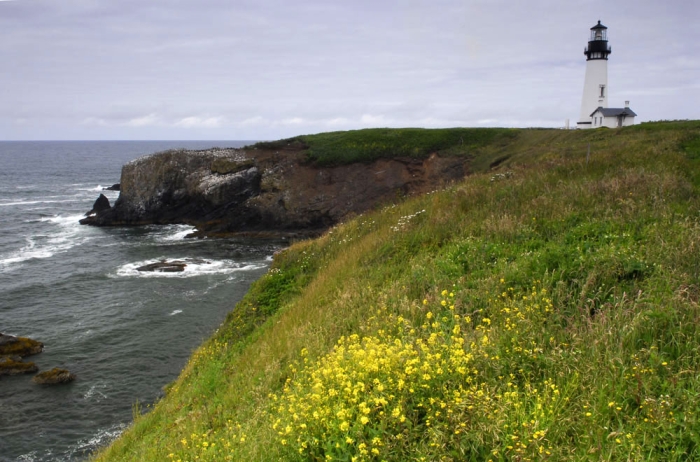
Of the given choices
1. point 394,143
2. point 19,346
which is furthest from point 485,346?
point 394,143

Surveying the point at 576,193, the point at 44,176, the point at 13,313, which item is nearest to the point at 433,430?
the point at 576,193

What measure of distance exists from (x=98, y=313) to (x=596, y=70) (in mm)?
44663

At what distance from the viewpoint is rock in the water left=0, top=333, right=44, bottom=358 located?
20.8 metres

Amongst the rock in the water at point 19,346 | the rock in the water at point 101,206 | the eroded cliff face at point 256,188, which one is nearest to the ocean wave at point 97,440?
the rock in the water at point 19,346

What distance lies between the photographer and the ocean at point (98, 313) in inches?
646

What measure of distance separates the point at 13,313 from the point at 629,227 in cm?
2845

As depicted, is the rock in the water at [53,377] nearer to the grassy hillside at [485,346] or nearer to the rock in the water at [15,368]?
the rock in the water at [15,368]

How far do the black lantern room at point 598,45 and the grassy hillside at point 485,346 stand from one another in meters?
36.7

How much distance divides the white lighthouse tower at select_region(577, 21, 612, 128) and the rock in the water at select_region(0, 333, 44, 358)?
4480cm

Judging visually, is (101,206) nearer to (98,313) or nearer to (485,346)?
(98,313)

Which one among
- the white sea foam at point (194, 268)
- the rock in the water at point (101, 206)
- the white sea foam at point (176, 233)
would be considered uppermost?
the rock in the water at point (101, 206)

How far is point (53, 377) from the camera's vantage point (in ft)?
61.8

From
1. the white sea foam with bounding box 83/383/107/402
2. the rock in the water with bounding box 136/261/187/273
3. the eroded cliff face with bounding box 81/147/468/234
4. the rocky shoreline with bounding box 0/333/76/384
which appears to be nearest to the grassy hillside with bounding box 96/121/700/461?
the white sea foam with bounding box 83/383/107/402

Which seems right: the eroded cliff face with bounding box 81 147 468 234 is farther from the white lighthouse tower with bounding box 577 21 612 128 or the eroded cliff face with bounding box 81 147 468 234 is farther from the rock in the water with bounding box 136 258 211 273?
the white lighthouse tower with bounding box 577 21 612 128
